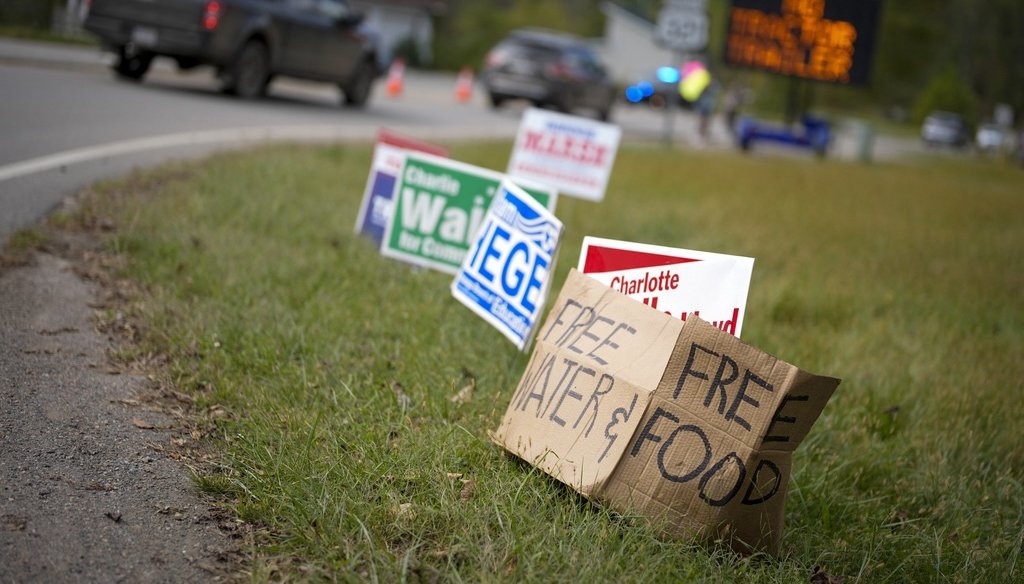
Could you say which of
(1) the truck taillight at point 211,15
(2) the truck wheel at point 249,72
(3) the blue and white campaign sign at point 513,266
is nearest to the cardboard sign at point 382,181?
(3) the blue and white campaign sign at point 513,266

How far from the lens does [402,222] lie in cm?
698

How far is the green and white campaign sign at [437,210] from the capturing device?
22.2ft

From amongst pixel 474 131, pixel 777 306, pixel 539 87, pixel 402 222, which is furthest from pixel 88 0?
pixel 539 87

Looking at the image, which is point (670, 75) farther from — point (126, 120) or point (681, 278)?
point (681, 278)

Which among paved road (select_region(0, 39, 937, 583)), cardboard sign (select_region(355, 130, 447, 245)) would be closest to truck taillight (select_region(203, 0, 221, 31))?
paved road (select_region(0, 39, 937, 583))

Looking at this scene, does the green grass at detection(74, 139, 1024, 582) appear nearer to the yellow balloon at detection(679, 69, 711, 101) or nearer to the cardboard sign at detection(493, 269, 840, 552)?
the cardboard sign at detection(493, 269, 840, 552)

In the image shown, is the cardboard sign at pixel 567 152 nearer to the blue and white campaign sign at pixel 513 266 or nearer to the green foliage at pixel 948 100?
the blue and white campaign sign at pixel 513 266

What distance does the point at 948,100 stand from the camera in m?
70.4

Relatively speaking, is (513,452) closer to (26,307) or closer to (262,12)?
(26,307)

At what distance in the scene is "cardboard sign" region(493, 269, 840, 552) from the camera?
11.7 ft

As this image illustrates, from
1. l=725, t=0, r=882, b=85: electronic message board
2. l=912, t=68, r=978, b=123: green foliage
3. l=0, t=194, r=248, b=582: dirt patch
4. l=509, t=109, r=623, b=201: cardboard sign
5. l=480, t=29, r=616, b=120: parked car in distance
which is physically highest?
l=912, t=68, r=978, b=123: green foliage

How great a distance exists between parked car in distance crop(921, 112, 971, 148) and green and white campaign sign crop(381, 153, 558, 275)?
5623cm

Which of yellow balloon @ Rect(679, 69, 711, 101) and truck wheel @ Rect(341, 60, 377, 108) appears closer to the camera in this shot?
truck wheel @ Rect(341, 60, 377, 108)

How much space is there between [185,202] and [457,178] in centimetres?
216
